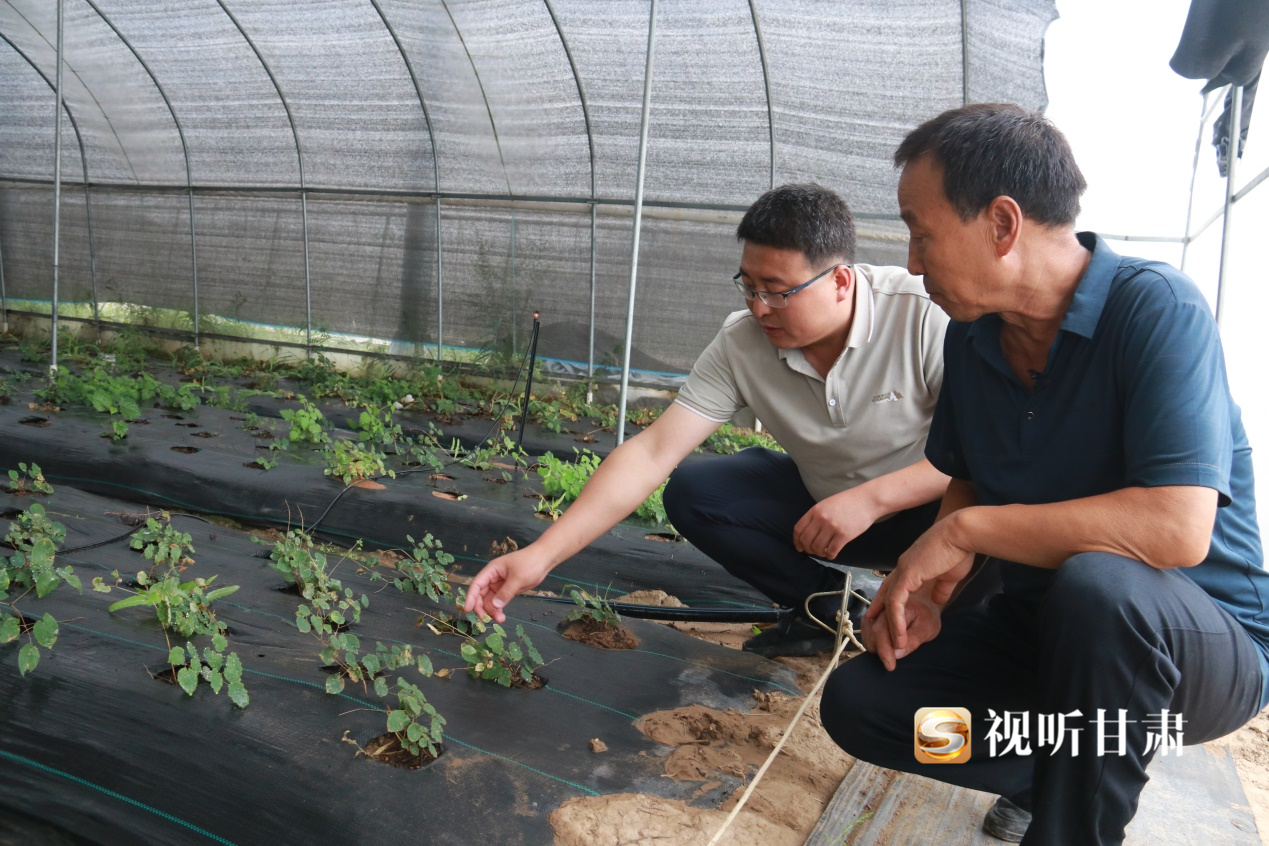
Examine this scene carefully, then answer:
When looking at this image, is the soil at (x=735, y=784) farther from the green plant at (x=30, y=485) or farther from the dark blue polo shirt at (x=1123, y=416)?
the green plant at (x=30, y=485)

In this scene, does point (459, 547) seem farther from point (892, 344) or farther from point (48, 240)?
point (48, 240)

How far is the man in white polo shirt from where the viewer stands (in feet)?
6.57

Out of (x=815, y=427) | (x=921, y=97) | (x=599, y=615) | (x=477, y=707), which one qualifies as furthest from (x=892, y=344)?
(x=921, y=97)

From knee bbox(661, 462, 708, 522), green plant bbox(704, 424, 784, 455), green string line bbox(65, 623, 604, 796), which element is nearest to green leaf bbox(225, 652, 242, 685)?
green string line bbox(65, 623, 604, 796)

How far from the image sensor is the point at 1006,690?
1.55m

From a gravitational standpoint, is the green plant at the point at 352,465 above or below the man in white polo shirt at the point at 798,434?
below

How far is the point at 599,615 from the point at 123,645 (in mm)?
1094

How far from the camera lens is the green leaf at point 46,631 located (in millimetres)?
1692

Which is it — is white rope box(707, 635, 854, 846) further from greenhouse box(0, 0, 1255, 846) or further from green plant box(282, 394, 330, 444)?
green plant box(282, 394, 330, 444)

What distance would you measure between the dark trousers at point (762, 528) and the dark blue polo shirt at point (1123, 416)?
0.83 meters

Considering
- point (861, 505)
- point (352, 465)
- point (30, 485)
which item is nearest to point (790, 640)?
point (861, 505)

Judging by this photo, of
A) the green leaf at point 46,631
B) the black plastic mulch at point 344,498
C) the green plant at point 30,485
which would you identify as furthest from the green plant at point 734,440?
the green leaf at point 46,631

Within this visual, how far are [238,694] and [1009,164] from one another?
1568 mm

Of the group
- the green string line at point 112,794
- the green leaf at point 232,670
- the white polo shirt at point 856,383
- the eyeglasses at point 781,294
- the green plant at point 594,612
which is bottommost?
the green plant at point 594,612
